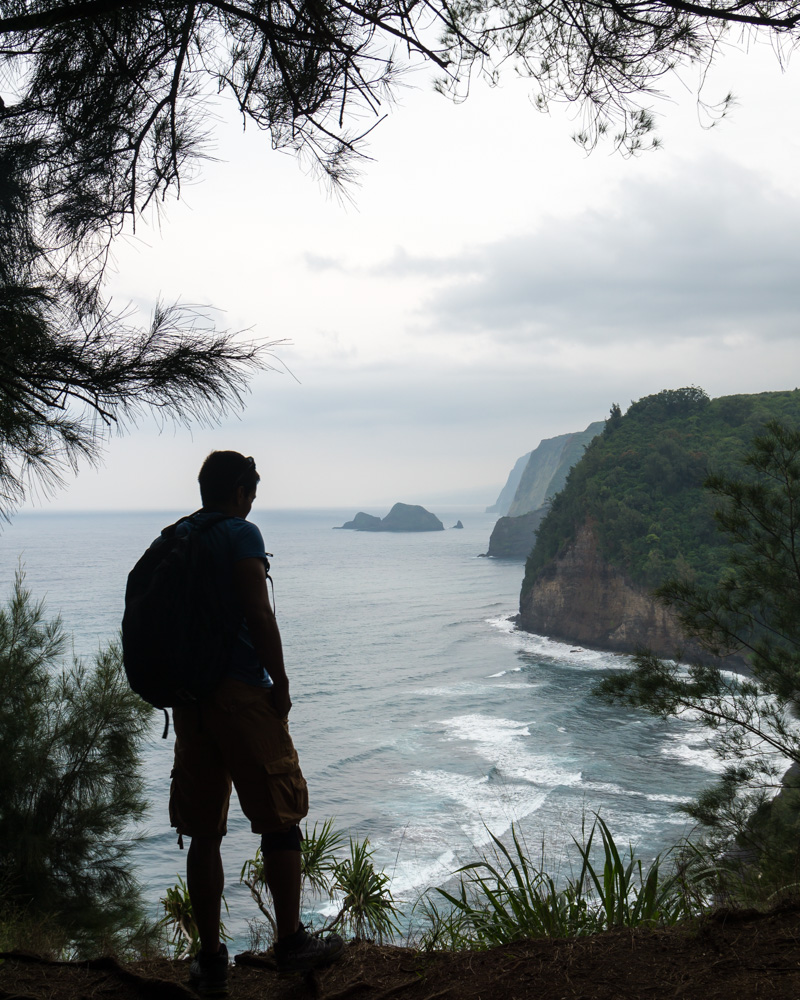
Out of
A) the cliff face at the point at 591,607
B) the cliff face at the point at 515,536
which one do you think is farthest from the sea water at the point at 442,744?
the cliff face at the point at 515,536

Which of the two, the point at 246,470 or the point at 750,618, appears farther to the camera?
the point at 750,618

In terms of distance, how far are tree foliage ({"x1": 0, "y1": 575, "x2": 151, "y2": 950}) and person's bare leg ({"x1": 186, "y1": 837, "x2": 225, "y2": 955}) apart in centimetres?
683

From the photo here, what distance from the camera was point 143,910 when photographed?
917 centimetres

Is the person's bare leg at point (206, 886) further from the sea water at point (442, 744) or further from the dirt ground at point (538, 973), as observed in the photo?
the sea water at point (442, 744)

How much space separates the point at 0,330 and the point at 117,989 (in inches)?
90.0

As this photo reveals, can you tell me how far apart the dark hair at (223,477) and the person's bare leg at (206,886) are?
38.5 inches

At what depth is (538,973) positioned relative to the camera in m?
2.13

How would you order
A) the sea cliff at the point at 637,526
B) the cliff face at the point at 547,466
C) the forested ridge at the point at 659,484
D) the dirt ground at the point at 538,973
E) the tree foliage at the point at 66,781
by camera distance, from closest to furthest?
1. the dirt ground at the point at 538,973
2. the tree foliage at the point at 66,781
3. the sea cliff at the point at 637,526
4. the forested ridge at the point at 659,484
5. the cliff face at the point at 547,466

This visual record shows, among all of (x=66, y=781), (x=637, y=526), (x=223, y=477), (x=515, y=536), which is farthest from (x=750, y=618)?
(x=515, y=536)

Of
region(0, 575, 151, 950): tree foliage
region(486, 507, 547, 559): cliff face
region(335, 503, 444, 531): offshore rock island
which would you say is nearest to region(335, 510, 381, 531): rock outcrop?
region(335, 503, 444, 531): offshore rock island

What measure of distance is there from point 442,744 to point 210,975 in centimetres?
2670

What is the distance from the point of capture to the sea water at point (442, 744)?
744 inches

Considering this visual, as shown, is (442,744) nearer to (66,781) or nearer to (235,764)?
(66,781)

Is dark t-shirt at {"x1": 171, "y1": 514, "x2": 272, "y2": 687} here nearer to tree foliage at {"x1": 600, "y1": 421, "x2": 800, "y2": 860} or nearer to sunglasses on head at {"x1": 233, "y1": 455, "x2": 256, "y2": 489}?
sunglasses on head at {"x1": 233, "y1": 455, "x2": 256, "y2": 489}
